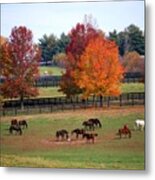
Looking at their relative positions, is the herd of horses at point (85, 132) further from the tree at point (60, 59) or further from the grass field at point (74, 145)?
the tree at point (60, 59)

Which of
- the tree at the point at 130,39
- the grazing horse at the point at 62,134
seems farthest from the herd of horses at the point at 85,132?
the tree at the point at 130,39

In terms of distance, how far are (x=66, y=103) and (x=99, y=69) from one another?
0.23 meters

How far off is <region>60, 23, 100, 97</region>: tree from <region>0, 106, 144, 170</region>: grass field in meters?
0.12

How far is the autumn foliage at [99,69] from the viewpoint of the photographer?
2475 millimetres

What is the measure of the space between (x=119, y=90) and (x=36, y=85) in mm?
400

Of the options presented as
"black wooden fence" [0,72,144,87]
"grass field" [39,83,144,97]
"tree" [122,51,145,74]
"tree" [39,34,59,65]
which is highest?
"tree" [39,34,59,65]

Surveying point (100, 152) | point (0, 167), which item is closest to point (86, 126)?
point (100, 152)

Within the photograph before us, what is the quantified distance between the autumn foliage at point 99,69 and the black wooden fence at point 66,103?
0.03 metres

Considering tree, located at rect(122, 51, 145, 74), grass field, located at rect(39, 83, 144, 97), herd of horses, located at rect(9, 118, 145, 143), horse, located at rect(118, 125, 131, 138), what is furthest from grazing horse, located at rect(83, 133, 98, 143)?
tree, located at rect(122, 51, 145, 74)

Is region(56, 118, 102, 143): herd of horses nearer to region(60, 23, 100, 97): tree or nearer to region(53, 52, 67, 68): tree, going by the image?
region(60, 23, 100, 97): tree

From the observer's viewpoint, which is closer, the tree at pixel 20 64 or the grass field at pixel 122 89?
the grass field at pixel 122 89

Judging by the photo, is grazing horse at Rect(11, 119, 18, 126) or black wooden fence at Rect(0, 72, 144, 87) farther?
grazing horse at Rect(11, 119, 18, 126)

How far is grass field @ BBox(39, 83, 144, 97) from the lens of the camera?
2443 millimetres

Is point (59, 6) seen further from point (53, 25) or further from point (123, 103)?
point (123, 103)
